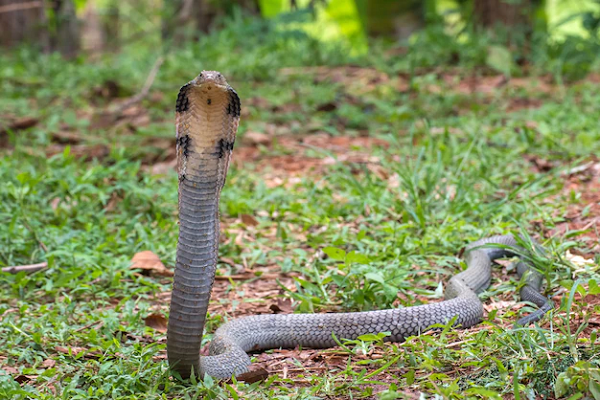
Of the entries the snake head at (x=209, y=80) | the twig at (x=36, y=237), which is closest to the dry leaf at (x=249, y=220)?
the twig at (x=36, y=237)

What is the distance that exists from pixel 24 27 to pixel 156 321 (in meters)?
8.64

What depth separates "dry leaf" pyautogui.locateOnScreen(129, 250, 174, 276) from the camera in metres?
4.32

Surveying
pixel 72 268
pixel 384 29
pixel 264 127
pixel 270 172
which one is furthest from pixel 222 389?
pixel 384 29

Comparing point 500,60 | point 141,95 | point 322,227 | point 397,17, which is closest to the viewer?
point 322,227

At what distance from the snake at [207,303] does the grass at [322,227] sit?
0.39ft

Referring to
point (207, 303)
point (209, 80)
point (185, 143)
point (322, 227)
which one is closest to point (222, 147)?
point (185, 143)

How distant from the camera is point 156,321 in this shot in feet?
12.3

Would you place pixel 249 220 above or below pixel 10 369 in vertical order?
above

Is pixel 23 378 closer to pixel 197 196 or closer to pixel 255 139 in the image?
pixel 197 196

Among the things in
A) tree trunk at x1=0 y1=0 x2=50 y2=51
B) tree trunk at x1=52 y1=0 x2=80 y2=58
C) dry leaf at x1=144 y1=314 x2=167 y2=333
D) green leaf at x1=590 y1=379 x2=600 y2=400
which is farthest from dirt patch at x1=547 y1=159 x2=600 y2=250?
tree trunk at x1=0 y1=0 x2=50 y2=51

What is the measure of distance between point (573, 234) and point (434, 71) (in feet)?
15.9

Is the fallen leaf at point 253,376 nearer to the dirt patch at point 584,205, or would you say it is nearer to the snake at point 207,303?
the snake at point 207,303

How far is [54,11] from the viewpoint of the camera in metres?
11.0

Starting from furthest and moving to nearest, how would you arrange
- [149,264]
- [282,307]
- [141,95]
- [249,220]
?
1. [141,95]
2. [249,220]
3. [149,264]
4. [282,307]
